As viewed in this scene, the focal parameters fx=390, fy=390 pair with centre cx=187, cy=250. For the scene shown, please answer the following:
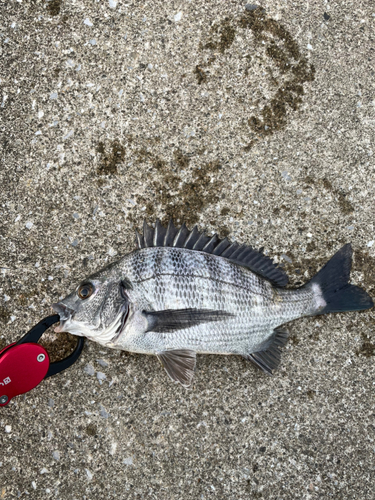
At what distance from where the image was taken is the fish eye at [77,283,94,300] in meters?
2.42

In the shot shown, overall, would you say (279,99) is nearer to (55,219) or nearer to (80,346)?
(55,219)

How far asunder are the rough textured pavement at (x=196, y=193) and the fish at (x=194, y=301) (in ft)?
0.79

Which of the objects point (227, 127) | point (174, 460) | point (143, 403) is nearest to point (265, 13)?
point (227, 127)

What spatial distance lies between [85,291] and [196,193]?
1.11 m

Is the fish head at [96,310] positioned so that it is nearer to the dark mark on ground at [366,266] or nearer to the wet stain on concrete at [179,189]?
the wet stain on concrete at [179,189]

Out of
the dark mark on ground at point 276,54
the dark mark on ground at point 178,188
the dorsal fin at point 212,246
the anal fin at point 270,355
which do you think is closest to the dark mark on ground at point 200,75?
the dark mark on ground at point 276,54

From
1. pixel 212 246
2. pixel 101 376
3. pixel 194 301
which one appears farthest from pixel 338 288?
pixel 101 376

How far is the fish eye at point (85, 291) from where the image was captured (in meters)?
2.42

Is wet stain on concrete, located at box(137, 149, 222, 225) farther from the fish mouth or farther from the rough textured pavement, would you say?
the fish mouth

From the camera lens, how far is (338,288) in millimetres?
2701

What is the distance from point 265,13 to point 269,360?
2.62m

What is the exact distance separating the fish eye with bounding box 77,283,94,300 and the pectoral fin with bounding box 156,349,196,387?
1.91ft

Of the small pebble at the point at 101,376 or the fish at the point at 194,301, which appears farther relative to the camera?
the small pebble at the point at 101,376

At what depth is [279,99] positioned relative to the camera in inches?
118
